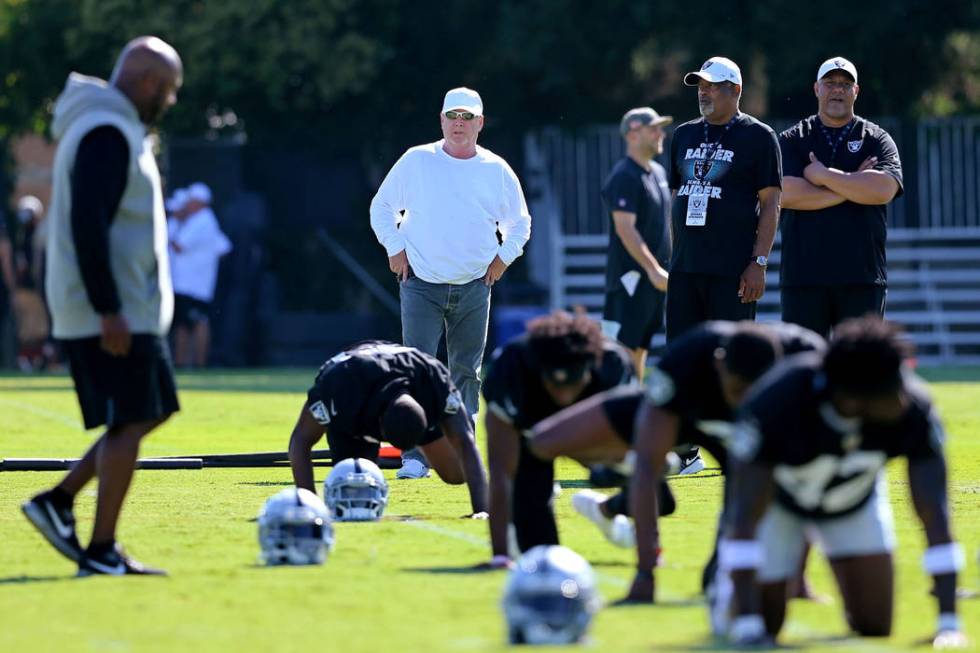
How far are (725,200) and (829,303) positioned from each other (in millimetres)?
871

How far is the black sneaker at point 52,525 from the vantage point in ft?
28.0

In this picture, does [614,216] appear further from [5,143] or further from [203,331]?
[5,143]

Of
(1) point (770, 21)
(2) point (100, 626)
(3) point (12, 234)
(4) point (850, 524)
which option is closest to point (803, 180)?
(4) point (850, 524)

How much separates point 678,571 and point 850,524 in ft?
4.74

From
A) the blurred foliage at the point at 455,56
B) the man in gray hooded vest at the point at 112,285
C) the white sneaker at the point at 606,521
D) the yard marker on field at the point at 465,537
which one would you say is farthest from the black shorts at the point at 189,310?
the man in gray hooded vest at the point at 112,285

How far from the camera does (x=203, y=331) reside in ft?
89.2

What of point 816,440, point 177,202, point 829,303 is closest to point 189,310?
point 177,202

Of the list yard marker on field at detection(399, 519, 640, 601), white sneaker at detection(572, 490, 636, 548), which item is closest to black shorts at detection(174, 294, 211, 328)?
yard marker on field at detection(399, 519, 640, 601)

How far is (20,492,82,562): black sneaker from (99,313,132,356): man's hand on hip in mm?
748

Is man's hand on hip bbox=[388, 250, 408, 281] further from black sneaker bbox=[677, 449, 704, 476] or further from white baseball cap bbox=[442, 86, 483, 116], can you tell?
black sneaker bbox=[677, 449, 704, 476]

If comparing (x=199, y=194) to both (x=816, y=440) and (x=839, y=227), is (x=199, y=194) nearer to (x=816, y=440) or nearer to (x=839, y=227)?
(x=839, y=227)

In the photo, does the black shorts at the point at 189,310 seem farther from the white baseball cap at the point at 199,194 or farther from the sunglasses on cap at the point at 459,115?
the sunglasses on cap at the point at 459,115

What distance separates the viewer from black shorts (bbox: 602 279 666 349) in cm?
1492

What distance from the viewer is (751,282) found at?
40.0 feet
